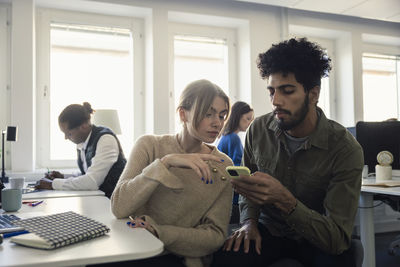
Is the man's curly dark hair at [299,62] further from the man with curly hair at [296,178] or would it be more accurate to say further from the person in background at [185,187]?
the person in background at [185,187]

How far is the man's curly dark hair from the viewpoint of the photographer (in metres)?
1.65

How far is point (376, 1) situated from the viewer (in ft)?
13.1

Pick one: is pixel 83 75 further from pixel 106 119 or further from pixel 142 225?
pixel 142 225

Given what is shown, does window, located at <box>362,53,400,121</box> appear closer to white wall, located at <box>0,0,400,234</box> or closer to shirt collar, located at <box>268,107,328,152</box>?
white wall, located at <box>0,0,400,234</box>

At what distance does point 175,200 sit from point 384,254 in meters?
2.77

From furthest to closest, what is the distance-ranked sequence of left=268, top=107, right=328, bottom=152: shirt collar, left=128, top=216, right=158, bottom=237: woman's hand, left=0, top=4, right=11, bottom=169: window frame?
1. left=0, top=4, right=11, bottom=169: window frame
2. left=268, top=107, right=328, bottom=152: shirt collar
3. left=128, top=216, right=158, bottom=237: woman's hand

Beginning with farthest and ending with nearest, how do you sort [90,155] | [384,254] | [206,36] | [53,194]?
1. [206,36]
2. [384,254]
3. [90,155]
4. [53,194]

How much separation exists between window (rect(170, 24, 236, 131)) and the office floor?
239 cm

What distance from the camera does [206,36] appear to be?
A: 443cm

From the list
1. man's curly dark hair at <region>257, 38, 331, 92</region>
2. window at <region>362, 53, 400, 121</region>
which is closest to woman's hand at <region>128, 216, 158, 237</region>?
man's curly dark hair at <region>257, 38, 331, 92</region>

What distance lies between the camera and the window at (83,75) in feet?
12.5

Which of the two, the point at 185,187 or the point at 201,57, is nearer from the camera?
the point at 185,187

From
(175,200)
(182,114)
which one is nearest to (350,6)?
(182,114)

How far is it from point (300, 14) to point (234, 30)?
884 millimetres
